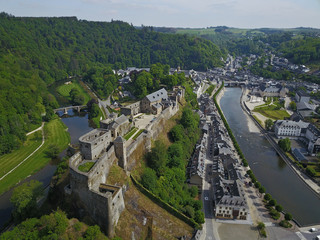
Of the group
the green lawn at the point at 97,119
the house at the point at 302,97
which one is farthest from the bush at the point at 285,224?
the house at the point at 302,97

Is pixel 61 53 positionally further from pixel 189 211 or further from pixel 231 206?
pixel 231 206

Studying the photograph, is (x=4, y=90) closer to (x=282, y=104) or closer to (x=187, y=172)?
(x=187, y=172)

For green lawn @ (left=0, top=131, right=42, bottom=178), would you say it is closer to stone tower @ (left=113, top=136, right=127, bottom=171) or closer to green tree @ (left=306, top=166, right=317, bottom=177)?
stone tower @ (left=113, top=136, right=127, bottom=171)

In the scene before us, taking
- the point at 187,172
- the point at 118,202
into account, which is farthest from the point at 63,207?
the point at 187,172

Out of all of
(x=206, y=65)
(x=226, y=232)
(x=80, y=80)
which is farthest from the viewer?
(x=206, y=65)

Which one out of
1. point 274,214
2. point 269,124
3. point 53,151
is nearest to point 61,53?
point 53,151

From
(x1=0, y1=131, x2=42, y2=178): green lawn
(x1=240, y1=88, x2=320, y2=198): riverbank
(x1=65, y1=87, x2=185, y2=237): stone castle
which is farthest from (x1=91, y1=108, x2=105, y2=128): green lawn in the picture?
(x1=240, y1=88, x2=320, y2=198): riverbank
